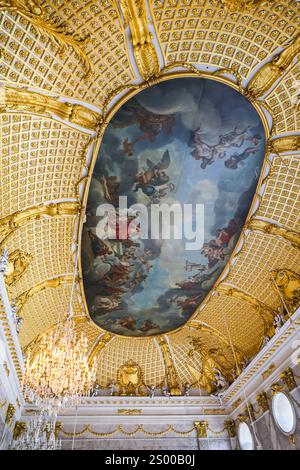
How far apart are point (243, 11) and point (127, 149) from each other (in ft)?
13.3

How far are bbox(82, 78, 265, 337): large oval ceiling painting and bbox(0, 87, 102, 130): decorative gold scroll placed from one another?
590mm

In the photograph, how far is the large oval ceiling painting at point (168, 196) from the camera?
8.24 m

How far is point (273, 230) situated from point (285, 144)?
294cm

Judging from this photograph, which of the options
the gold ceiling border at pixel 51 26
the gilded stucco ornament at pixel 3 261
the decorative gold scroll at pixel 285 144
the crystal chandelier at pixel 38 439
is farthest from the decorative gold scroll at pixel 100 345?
the gold ceiling border at pixel 51 26

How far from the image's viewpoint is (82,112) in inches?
309

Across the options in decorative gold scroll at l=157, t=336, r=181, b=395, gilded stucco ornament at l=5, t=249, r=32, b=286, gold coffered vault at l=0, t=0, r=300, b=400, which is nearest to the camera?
gold coffered vault at l=0, t=0, r=300, b=400

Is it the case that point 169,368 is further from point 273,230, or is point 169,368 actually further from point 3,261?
point 3,261

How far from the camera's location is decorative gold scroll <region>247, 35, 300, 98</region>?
7.07 m

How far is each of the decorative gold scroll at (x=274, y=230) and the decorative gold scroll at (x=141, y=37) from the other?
5.64 metres

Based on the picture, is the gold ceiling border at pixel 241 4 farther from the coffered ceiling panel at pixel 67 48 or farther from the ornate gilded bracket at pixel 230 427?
the ornate gilded bracket at pixel 230 427

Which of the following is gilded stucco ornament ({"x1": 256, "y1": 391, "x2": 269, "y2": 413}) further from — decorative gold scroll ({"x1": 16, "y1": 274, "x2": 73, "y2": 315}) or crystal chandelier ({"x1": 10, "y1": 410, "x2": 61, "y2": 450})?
decorative gold scroll ({"x1": 16, "y1": 274, "x2": 73, "y2": 315})

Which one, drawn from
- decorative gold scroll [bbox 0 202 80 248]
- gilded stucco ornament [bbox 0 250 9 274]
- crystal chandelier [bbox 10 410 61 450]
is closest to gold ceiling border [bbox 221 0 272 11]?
decorative gold scroll [bbox 0 202 80 248]

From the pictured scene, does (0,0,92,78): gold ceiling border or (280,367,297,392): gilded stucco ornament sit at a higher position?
(0,0,92,78): gold ceiling border

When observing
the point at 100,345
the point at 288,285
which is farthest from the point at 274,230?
the point at 100,345
